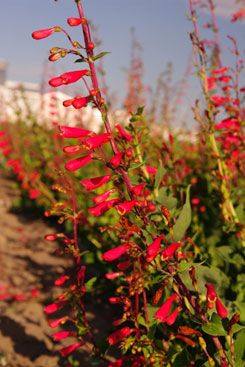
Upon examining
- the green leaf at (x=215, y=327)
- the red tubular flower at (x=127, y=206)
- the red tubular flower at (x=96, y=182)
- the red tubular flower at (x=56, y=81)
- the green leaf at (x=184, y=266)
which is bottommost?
the green leaf at (x=215, y=327)

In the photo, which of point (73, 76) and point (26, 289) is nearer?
point (73, 76)

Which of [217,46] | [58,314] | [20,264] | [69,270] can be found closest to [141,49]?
[217,46]

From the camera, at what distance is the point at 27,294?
14.8 ft

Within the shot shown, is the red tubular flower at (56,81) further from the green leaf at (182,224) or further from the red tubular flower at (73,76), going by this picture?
the green leaf at (182,224)

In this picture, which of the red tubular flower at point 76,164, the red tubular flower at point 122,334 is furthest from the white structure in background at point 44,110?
the red tubular flower at point 122,334

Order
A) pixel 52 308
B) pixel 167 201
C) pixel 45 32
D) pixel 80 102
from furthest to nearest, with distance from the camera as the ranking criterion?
pixel 52 308
pixel 167 201
pixel 45 32
pixel 80 102

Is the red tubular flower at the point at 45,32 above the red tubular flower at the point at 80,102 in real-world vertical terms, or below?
above

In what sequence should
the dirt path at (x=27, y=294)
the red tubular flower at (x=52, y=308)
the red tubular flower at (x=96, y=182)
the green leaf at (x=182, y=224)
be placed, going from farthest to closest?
1. the dirt path at (x=27, y=294)
2. the red tubular flower at (x=52, y=308)
3. the green leaf at (x=182, y=224)
4. the red tubular flower at (x=96, y=182)

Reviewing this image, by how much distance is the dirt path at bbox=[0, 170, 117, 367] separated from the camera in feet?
11.0

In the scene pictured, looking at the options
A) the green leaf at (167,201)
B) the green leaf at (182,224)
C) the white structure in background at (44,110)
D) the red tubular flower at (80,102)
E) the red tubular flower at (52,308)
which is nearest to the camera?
the red tubular flower at (80,102)

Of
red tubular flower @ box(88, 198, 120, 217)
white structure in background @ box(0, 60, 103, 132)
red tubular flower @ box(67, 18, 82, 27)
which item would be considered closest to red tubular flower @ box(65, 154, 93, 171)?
red tubular flower @ box(88, 198, 120, 217)

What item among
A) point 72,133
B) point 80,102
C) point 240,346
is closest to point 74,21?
point 80,102

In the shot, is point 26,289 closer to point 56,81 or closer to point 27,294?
point 27,294

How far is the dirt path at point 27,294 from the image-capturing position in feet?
11.0
